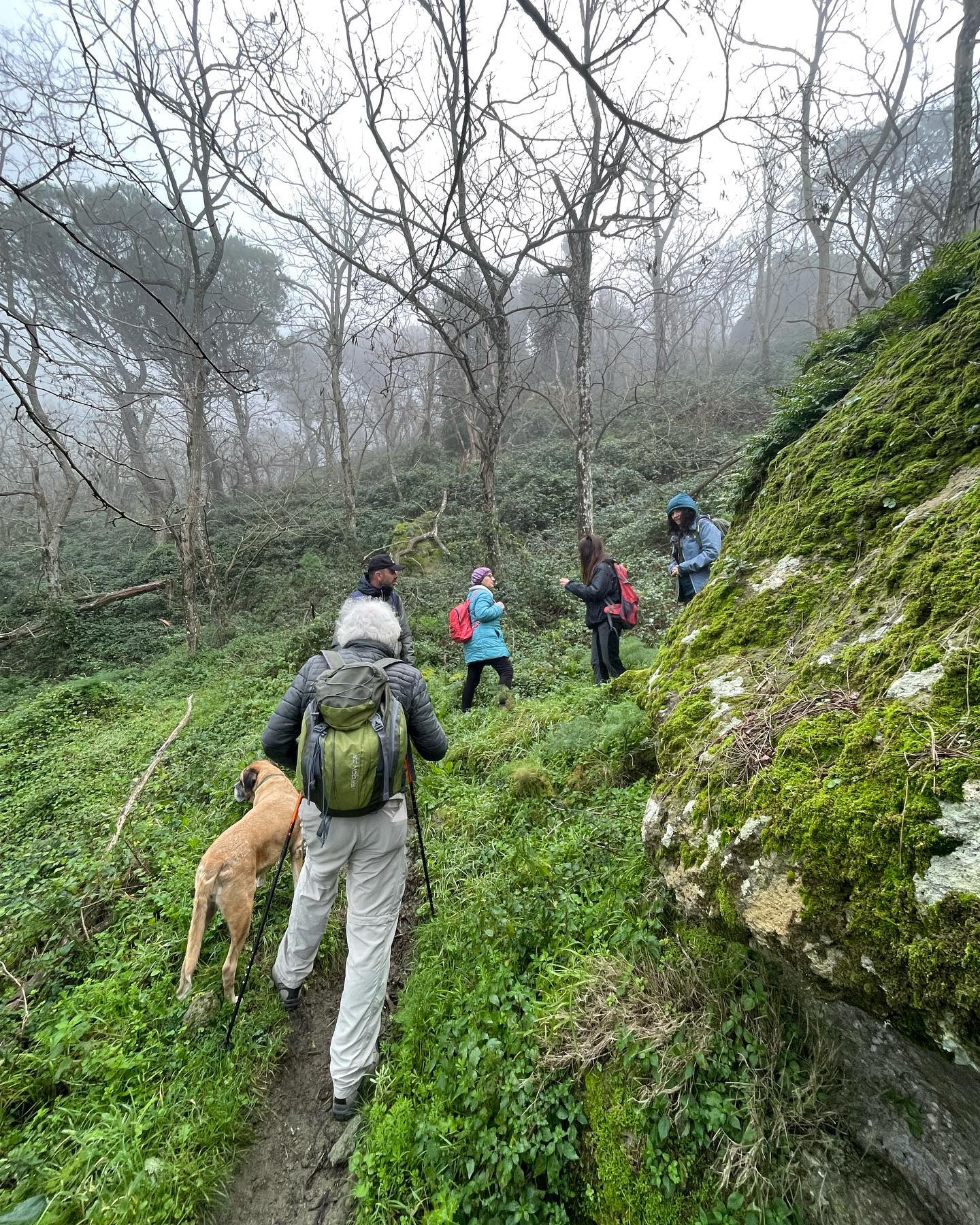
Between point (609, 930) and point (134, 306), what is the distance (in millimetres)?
27541

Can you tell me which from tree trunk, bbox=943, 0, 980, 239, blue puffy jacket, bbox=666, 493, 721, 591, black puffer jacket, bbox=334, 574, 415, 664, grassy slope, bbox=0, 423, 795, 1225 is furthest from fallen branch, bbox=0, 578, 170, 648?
tree trunk, bbox=943, 0, 980, 239

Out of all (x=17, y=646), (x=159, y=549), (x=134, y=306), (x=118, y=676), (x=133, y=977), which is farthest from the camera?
(x=134, y=306)

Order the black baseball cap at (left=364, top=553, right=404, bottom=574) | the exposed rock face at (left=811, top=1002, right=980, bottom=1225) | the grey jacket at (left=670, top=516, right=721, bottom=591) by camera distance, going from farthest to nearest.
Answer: the black baseball cap at (left=364, top=553, right=404, bottom=574) → the grey jacket at (left=670, top=516, right=721, bottom=591) → the exposed rock face at (left=811, top=1002, right=980, bottom=1225)

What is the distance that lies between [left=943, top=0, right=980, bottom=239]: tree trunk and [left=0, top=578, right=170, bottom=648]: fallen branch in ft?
55.3

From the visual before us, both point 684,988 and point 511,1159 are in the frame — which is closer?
point 511,1159

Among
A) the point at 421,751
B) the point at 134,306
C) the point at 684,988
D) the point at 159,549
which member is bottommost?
the point at 684,988

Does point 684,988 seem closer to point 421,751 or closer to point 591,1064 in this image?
point 591,1064

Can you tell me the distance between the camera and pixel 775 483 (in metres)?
3.53

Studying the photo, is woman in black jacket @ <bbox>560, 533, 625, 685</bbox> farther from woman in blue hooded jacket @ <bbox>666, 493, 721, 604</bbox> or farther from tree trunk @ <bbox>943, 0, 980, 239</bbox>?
tree trunk @ <bbox>943, 0, 980, 239</bbox>

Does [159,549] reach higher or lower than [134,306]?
lower

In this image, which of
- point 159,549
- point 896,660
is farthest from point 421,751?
point 159,549

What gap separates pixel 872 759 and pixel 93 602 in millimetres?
15837

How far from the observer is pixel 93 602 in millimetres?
12617

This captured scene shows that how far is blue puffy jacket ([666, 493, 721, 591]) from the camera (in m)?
4.92
